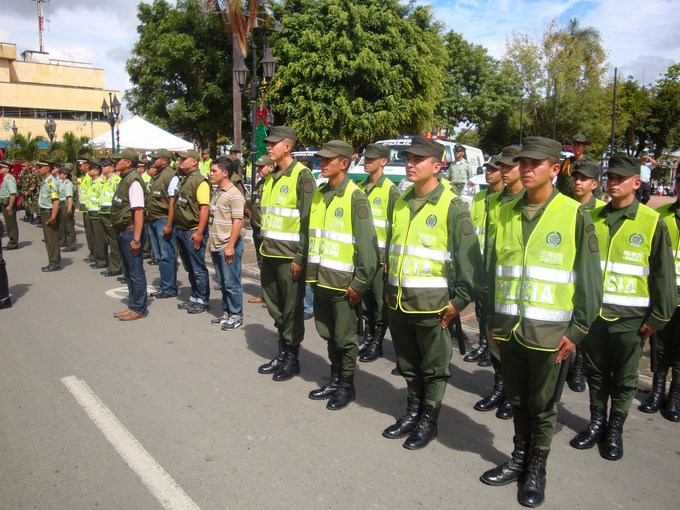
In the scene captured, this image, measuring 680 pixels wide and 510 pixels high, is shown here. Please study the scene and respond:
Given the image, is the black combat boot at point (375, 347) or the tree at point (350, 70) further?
the tree at point (350, 70)

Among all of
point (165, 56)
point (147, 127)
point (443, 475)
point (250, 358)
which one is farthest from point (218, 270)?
point (165, 56)

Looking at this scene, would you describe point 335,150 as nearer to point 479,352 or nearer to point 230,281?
point 479,352

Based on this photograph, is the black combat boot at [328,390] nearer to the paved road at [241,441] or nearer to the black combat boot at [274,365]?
the paved road at [241,441]

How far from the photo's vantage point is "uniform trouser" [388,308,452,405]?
3754 millimetres

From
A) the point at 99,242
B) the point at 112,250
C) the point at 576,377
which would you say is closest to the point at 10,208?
the point at 99,242

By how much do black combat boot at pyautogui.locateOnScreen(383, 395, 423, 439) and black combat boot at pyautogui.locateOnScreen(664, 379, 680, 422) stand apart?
1.99 meters

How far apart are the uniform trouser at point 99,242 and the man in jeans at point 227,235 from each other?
14.3 ft

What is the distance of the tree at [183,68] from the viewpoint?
2689cm

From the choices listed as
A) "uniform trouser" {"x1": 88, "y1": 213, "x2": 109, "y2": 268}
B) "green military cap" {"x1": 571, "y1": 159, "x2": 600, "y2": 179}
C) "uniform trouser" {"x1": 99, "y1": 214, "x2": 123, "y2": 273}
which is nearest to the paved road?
"green military cap" {"x1": 571, "y1": 159, "x2": 600, "y2": 179}

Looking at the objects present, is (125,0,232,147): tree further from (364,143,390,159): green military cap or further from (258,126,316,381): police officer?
(258,126,316,381): police officer

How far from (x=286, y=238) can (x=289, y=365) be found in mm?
1173

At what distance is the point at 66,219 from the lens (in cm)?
1268

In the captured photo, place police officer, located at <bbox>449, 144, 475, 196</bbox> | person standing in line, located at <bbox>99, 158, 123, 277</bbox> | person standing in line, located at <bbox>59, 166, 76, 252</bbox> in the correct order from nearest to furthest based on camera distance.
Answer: person standing in line, located at <bbox>99, 158, 123, 277</bbox> < police officer, located at <bbox>449, 144, 475, 196</bbox> < person standing in line, located at <bbox>59, 166, 76, 252</bbox>

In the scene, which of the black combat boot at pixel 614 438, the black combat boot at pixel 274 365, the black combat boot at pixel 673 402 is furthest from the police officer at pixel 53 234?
the black combat boot at pixel 673 402
